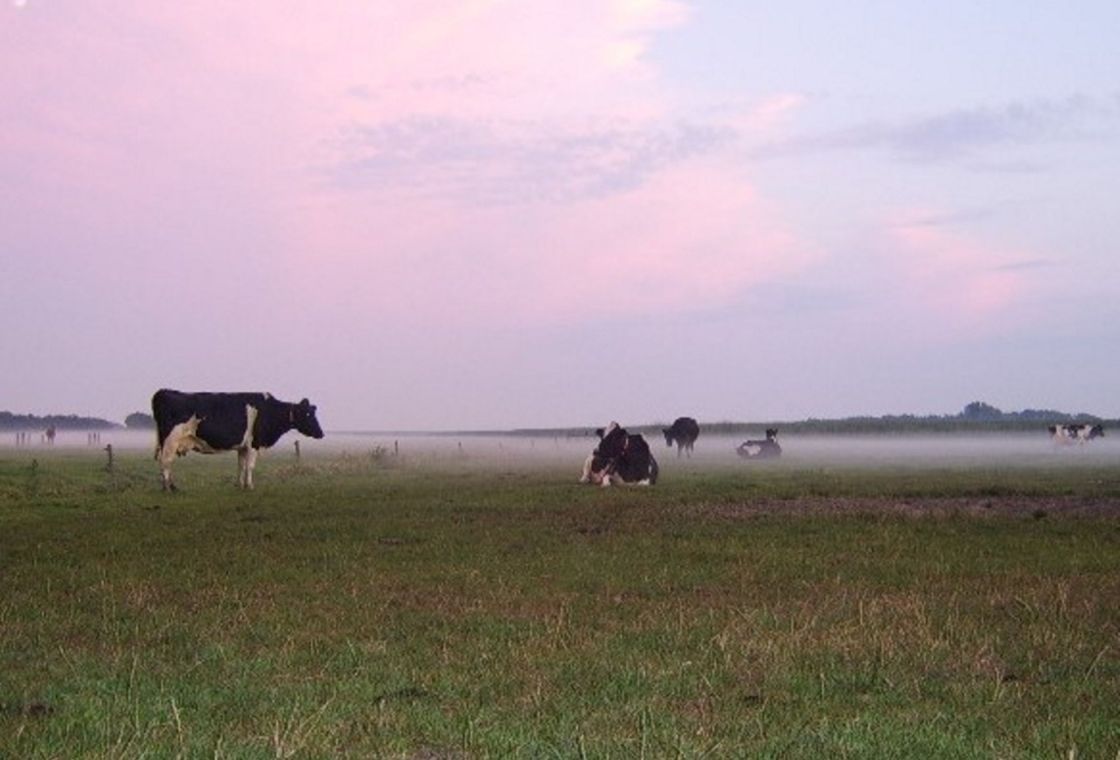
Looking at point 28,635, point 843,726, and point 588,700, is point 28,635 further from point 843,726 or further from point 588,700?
point 843,726

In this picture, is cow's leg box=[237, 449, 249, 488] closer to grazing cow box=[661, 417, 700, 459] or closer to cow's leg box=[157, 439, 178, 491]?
cow's leg box=[157, 439, 178, 491]

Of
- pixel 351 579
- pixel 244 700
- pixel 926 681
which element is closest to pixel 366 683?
pixel 244 700

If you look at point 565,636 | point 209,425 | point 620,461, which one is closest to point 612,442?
point 620,461

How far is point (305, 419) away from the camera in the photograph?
49125 millimetres

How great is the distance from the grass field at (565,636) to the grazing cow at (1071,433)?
8486 cm

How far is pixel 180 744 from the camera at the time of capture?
7969 millimetres

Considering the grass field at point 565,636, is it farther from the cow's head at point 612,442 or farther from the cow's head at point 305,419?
the cow's head at point 305,419

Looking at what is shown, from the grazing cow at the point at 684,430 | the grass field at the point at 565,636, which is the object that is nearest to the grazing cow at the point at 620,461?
the grass field at the point at 565,636

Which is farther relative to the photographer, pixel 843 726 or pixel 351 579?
pixel 351 579

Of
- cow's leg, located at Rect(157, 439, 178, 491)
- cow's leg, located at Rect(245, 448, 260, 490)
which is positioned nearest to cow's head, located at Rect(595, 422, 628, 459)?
cow's leg, located at Rect(245, 448, 260, 490)

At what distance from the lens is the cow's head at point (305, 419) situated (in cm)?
4875

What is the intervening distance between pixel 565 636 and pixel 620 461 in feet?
99.4

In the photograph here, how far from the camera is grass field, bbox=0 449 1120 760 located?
8.45m

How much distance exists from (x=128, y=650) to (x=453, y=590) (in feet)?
15.4
